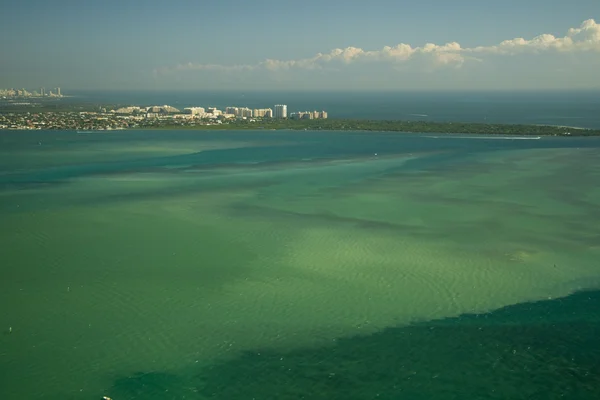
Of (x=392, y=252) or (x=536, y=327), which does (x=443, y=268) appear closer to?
(x=392, y=252)

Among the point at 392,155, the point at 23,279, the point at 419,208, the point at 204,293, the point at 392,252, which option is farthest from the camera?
the point at 392,155

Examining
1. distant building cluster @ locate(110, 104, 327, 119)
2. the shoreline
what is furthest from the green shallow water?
distant building cluster @ locate(110, 104, 327, 119)

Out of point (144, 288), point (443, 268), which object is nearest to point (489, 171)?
point (443, 268)

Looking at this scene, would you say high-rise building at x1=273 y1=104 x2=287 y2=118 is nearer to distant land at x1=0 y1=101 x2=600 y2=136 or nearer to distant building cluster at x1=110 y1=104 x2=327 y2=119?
distant building cluster at x1=110 y1=104 x2=327 y2=119

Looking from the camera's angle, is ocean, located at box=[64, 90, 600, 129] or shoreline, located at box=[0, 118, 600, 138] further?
ocean, located at box=[64, 90, 600, 129]

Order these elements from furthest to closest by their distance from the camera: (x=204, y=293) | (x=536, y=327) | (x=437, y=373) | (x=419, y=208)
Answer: (x=419, y=208) → (x=204, y=293) → (x=536, y=327) → (x=437, y=373)

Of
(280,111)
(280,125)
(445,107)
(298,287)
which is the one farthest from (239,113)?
(298,287)

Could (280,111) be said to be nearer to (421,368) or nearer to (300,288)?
(300,288)
